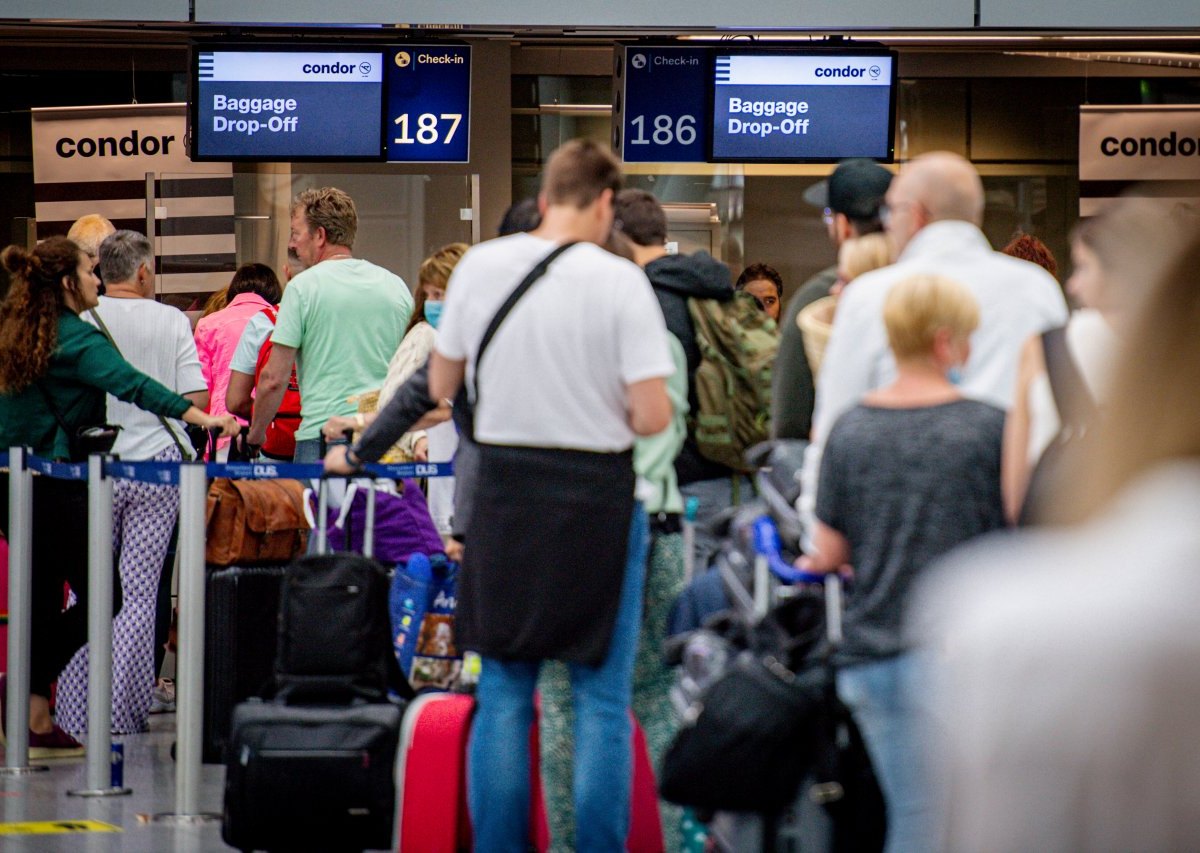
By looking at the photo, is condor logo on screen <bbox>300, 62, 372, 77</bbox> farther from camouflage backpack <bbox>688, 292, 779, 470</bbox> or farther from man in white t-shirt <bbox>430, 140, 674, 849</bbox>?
man in white t-shirt <bbox>430, 140, 674, 849</bbox>

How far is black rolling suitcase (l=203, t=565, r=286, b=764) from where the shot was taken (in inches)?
257

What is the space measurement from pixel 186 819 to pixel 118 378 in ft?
5.72

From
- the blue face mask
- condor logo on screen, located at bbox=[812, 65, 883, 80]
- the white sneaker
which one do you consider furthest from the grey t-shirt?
condor logo on screen, located at bbox=[812, 65, 883, 80]

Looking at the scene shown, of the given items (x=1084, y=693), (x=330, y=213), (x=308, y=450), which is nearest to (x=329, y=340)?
(x=308, y=450)

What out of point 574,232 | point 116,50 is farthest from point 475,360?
point 116,50

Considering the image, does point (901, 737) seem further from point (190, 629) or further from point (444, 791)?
point (190, 629)

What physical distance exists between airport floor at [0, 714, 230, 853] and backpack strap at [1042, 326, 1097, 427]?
9.30 ft

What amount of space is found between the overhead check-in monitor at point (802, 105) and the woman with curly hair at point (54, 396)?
4.58m

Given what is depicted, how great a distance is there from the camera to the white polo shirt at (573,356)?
13.8ft

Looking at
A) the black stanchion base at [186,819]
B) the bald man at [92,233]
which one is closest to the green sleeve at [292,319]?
the bald man at [92,233]

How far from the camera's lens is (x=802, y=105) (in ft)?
34.8

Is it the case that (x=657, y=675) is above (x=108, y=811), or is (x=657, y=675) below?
above

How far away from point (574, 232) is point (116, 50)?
32.0 feet

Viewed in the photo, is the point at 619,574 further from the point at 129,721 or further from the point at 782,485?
the point at 129,721
